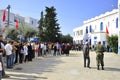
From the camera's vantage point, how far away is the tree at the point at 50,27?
225 ft

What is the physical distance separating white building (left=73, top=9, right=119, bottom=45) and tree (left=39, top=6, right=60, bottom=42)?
886 cm

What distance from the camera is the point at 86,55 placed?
75.3 ft

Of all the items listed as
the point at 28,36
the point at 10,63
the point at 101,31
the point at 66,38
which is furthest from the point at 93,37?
the point at 10,63

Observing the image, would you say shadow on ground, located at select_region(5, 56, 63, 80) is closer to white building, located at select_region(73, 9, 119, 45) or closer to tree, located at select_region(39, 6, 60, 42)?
white building, located at select_region(73, 9, 119, 45)

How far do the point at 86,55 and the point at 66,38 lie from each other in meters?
79.1

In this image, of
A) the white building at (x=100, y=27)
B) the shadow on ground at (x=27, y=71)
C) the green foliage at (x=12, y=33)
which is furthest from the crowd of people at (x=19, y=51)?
the green foliage at (x=12, y=33)

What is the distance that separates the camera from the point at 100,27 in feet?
243

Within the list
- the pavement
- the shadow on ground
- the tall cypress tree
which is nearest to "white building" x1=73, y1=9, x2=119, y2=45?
the tall cypress tree

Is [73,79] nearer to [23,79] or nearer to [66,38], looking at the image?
[23,79]

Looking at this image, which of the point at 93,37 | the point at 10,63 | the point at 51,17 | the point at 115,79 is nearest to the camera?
the point at 115,79

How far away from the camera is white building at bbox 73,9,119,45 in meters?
64.8

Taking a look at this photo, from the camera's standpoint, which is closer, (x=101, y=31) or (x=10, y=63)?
(x=10, y=63)

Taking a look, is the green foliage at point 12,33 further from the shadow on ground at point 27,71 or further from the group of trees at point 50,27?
the shadow on ground at point 27,71

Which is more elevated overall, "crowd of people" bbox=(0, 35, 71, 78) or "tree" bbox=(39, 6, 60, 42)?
"tree" bbox=(39, 6, 60, 42)
